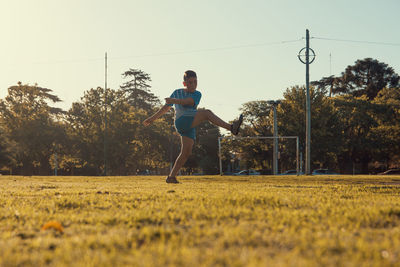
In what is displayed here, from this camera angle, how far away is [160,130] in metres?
56.3

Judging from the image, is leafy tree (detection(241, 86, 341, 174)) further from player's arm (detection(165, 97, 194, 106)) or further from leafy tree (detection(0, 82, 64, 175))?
player's arm (detection(165, 97, 194, 106))

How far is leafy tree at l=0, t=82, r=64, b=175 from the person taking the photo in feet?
165

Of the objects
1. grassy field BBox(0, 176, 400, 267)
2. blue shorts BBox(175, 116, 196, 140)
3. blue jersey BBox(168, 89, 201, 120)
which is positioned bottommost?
grassy field BBox(0, 176, 400, 267)

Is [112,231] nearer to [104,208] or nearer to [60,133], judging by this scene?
[104,208]

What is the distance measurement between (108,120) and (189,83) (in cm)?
4377

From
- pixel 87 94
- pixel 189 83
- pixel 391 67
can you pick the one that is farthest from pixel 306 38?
pixel 391 67

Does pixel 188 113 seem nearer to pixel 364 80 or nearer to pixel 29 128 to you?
A: pixel 29 128

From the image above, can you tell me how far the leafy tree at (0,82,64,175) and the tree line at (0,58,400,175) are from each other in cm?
11

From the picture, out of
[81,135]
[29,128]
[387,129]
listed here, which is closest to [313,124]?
[387,129]

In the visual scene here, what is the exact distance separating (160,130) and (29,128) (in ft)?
49.1

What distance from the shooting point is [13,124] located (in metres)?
51.8

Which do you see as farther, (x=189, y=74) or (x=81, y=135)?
(x=81, y=135)

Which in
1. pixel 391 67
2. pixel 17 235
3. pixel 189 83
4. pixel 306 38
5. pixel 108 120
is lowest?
pixel 17 235

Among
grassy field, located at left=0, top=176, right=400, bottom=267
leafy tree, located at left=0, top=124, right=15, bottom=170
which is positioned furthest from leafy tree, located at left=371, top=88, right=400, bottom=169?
grassy field, located at left=0, top=176, right=400, bottom=267
